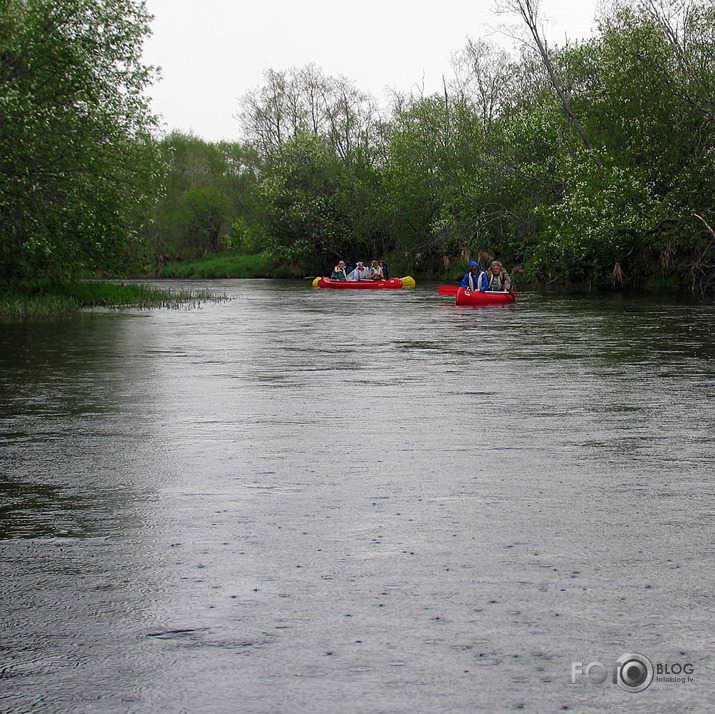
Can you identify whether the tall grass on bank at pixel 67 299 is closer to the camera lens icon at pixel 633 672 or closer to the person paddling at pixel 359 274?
the person paddling at pixel 359 274

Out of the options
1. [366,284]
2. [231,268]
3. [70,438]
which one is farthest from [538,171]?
[231,268]

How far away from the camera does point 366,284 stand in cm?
5206

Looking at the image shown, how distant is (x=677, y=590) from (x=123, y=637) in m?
2.55

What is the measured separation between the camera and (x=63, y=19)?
28.0 metres

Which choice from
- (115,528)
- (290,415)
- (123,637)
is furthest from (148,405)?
(123,637)

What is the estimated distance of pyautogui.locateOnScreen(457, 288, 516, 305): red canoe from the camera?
32.5 meters

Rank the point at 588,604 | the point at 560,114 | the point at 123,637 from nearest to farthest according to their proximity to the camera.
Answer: the point at 123,637
the point at 588,604
the point at 560,114

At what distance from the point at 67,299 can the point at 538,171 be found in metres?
22.3

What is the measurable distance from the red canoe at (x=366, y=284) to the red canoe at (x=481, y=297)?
1844cm

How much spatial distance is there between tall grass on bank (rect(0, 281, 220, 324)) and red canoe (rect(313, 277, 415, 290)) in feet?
38.4

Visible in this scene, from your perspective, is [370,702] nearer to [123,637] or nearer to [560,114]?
[123,637]

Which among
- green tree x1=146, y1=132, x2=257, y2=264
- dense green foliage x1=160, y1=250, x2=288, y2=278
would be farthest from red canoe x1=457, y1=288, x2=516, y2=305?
green tree x1=146, y1=132, x2=257, y2=264

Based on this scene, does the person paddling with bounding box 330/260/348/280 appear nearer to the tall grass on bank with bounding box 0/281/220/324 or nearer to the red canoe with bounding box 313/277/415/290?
the red canoe with bounding box 313/277/415/290

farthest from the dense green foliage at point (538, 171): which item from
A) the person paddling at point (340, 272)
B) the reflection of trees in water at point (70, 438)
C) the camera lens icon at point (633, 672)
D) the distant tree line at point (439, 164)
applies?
the camera lens icon at point (633, 672)
